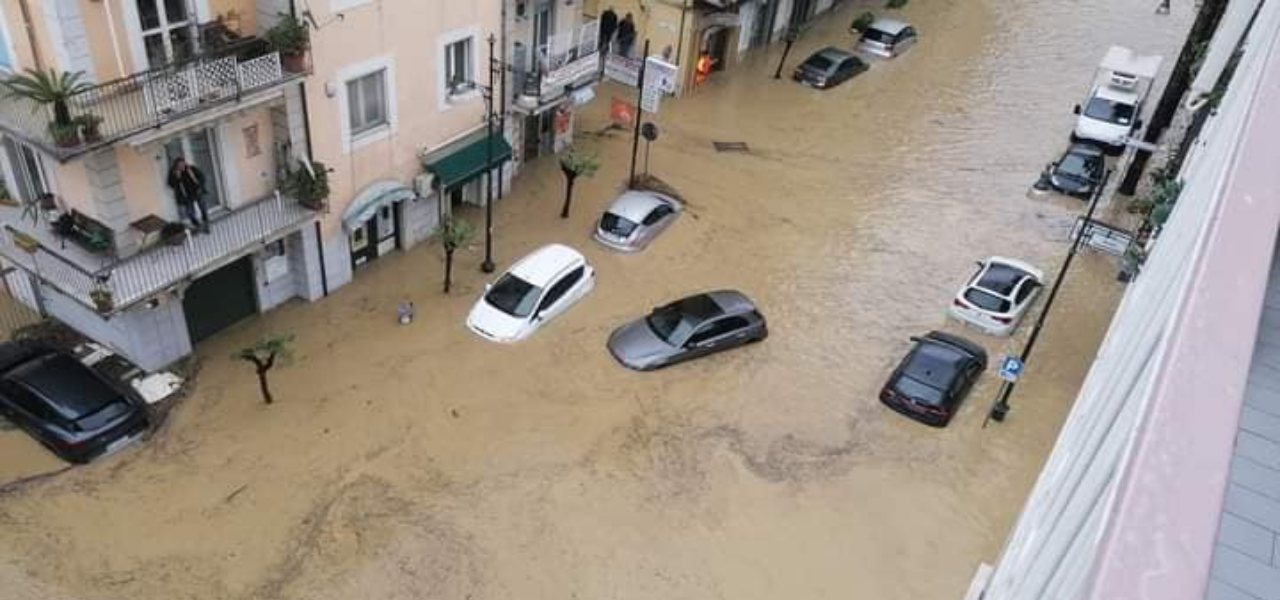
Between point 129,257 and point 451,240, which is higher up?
point 129,257

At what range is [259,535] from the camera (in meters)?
16.8

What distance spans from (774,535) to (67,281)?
13429 mm

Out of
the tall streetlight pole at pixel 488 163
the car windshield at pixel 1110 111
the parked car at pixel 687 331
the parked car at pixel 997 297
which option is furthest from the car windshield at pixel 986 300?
the car windshield at pixel 1110 111

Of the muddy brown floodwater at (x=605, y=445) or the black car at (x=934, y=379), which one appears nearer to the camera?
the muddy brown floodwater at (x=605, y=445)

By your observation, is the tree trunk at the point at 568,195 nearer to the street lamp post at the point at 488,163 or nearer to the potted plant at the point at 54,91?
the street lamp post at the point at 488,163

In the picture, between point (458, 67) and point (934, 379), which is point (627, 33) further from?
point (934, 379)

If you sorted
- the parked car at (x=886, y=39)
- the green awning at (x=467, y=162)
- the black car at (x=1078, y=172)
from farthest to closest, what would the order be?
the parked car at (x=886, y=39) < the black car at (x=1078, y=172) < the green awning at (x=467, y=162)

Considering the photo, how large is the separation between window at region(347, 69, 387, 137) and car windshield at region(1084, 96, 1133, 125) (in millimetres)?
23863

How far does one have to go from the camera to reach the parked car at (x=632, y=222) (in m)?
25.2

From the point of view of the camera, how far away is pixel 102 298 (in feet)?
54.2

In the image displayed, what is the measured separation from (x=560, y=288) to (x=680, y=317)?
288 cm

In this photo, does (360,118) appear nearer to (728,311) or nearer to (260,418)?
(260,418)

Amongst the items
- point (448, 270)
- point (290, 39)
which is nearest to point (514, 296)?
point (448, 270)

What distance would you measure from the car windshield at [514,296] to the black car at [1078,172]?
1767 cm
